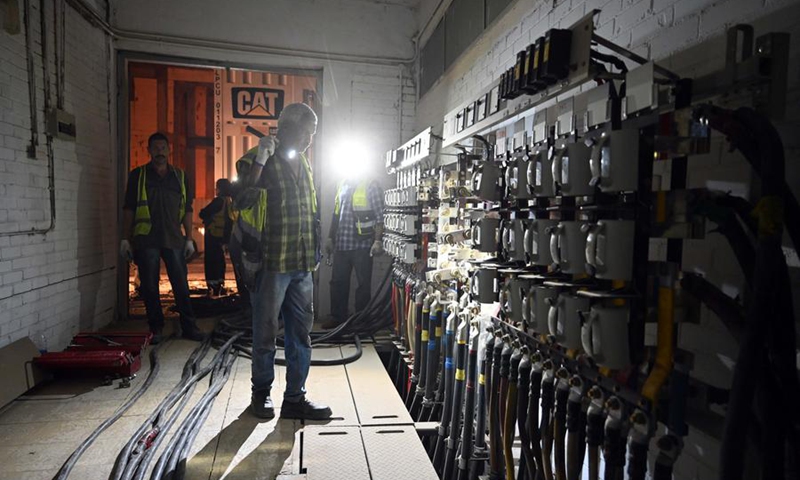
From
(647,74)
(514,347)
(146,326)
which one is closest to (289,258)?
(514,347)

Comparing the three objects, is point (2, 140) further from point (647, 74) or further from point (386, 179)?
point (647, 74)

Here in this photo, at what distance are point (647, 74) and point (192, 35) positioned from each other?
4.93 metres

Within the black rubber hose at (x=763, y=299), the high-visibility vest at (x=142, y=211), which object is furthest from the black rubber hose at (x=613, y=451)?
the high-visibility vest at (x=142, y=211)

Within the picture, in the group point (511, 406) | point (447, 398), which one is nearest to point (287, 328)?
point (447, 398)

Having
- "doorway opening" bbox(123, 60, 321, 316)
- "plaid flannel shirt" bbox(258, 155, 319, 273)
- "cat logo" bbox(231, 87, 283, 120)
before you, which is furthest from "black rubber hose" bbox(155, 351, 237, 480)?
"cat logo" bbox(231, 87, 283, 120)

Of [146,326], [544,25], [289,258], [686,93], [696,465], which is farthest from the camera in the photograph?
[146,326]

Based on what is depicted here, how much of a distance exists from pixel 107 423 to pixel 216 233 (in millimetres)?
3444

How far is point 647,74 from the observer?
3.87 feet

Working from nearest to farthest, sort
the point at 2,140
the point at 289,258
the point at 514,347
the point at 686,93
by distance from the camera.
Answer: the point at 686,93 < the point at 514,347 < the point at 289,258 < the point at 2,140

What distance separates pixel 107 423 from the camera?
2.71 m

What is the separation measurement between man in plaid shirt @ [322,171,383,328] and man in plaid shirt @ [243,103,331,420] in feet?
5.53

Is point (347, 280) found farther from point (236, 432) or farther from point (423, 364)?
point (236, 432)

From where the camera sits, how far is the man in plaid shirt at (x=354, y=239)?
466cm

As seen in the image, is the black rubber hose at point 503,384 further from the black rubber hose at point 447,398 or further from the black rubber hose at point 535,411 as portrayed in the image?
the black rubber hose at point 447,398
